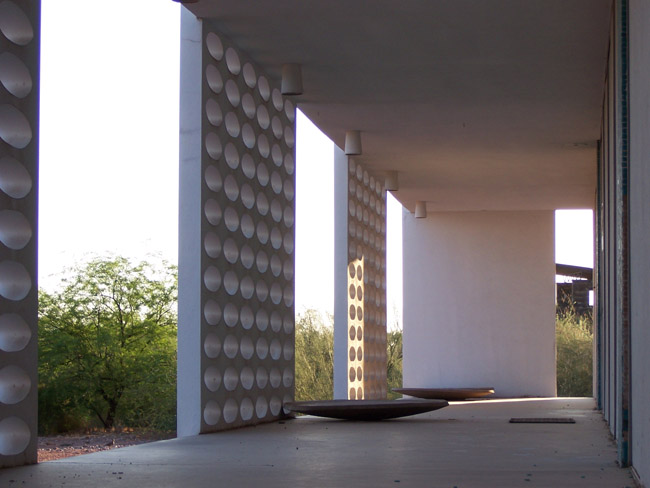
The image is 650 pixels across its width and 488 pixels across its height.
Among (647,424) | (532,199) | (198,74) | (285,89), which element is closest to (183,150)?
(198,74)

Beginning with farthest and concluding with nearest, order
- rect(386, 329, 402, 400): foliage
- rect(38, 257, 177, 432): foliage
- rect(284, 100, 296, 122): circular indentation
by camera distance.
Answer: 1. rect(386, 329, 402, 400): foliage
2. rect(38, 257, 177, 432): foliage
3. rect(284, 100, 296, 122): circular indentation

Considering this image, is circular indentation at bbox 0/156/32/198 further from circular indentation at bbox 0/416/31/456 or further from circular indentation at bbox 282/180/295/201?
circular indentation at bbox 282/180/295/201

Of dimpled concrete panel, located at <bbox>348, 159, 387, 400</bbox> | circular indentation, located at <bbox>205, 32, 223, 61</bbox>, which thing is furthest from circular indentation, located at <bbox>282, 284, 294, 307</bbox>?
dimpled concrete panel, located at <bbox>348, 159, 387, 400</bbox>

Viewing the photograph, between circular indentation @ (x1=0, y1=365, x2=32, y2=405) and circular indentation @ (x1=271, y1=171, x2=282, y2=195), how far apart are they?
389 cm

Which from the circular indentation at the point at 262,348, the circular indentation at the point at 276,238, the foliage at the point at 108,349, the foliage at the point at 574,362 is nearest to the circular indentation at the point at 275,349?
the circular indentation at the point at 262,348

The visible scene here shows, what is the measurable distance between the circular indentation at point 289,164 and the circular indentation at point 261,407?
196 cm

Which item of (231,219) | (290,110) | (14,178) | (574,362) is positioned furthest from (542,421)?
(574,362)

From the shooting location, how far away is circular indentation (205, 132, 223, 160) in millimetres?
6755

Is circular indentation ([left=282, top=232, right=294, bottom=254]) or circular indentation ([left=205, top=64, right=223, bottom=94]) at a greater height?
circular indentation ([left=205, top=64, right=223, bottom=94])

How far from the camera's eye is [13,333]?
14.5 feet

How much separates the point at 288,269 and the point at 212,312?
175 centimetres

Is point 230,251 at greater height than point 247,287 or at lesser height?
greater

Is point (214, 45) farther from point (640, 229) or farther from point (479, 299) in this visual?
point (479, 299)

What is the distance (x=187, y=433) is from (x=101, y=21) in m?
16.4
